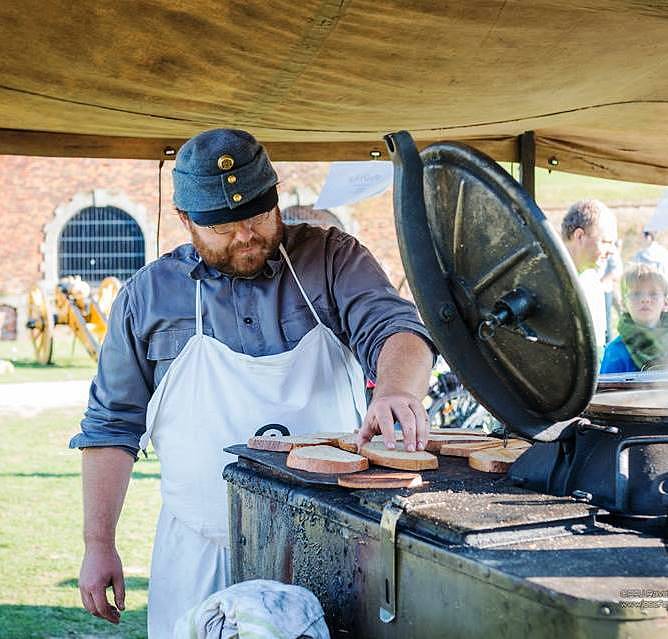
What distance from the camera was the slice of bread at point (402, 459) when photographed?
1918 mm

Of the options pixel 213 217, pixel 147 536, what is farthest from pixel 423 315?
pixel 147 536

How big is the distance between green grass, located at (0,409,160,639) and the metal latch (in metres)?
3.28

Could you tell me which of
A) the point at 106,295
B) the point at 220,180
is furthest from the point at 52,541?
the point at 106,295

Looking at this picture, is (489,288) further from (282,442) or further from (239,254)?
(239,254)

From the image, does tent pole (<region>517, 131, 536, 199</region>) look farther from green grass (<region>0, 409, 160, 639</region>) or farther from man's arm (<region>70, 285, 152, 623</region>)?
green grass (<region>0, 409, 160, 639</region>)

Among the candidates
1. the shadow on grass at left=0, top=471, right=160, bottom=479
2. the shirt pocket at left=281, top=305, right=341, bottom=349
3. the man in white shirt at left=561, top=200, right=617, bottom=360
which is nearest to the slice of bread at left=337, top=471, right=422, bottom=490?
the shirt pocket at left=281, top=305, right=341, bottom=349

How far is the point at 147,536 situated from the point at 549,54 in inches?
172

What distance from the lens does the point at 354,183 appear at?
848cm

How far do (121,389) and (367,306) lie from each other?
0.73 metres

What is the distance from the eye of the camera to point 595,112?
13.3 feet

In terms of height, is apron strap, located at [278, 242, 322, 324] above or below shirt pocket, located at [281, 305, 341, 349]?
above

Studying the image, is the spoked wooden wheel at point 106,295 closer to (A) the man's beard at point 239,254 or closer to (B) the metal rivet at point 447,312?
(A) the man's beard at point 239,254

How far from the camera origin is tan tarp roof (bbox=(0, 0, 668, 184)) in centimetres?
Answer: 271

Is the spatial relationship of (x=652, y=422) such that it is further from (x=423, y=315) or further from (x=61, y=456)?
(x=61, y=456)
